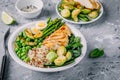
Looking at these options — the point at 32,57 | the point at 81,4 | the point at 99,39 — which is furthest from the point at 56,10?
the point at 32,57

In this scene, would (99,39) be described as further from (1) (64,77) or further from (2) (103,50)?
(1) (64,77)

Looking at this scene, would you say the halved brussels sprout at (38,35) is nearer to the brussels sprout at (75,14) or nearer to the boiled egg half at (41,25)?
the boiled egg half at (41,25)

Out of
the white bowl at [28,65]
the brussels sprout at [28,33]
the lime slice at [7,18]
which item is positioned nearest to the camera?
the white bowl at [28,65]

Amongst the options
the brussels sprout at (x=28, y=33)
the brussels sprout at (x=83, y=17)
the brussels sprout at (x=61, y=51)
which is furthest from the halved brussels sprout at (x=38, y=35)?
the brussels sprout at (x=83, y=17)

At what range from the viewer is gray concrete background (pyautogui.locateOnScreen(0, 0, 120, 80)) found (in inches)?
52.1

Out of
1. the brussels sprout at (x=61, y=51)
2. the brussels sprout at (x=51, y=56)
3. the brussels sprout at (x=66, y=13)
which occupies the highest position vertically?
the brussels sprout at (x=66, y=13)

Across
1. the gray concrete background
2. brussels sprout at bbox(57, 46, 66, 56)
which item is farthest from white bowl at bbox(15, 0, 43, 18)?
brussels sprout at bbox(57, 46, 66, 56)

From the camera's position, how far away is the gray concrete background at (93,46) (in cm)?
132

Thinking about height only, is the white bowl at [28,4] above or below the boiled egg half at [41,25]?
above

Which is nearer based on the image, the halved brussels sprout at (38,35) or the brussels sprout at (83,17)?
the halved brussels sprout at (38,35)

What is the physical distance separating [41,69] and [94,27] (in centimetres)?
42

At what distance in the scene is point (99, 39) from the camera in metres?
1.49

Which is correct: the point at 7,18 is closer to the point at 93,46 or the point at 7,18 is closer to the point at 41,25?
the point at 41,25

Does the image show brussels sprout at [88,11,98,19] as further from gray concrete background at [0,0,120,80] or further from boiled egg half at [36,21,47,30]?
boiled egg half at [36,21,47,30]
